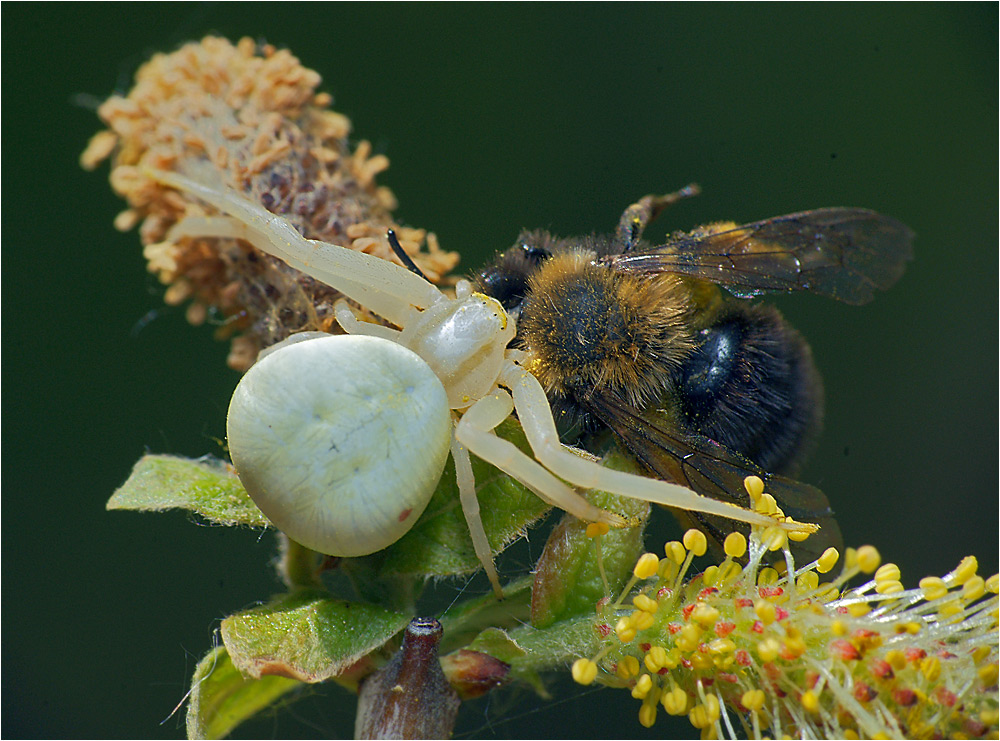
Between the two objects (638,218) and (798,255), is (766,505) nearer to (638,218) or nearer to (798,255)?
(798,255)

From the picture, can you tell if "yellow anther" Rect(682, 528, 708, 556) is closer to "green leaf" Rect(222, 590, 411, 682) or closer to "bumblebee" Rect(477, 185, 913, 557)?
"bumblebee" Rect(477, 185, 913, 557)

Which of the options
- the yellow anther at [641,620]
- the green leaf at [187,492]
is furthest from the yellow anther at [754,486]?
the green leaf at [187,492]

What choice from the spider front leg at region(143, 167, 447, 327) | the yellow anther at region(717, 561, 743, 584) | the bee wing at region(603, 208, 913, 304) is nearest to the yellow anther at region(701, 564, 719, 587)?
the yellow anther at region(717, 561, 743, 584)

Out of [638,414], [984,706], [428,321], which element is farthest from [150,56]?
[984,706]

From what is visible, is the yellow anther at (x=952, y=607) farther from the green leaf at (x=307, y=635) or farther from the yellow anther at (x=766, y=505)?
the green leaf at (x=307, y=635)

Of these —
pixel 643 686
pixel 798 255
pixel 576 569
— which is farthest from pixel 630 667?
pixel 798 255

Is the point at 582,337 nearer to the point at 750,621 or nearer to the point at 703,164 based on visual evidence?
the point at 750,621
